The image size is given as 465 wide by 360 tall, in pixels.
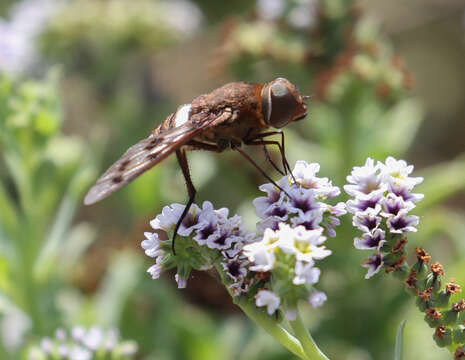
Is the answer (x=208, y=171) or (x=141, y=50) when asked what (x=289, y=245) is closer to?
(x=208, y=171)

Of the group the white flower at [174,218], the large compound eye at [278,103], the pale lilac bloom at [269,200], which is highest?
the large compound eye at [278,103]

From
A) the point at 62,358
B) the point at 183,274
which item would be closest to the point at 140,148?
the point at 183,274

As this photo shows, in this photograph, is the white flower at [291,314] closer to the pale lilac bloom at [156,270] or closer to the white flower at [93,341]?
the pale lilac bloom at [156,270]

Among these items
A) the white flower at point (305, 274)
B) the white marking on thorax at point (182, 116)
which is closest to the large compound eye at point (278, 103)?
the white marking on thorax at point (182, 116)

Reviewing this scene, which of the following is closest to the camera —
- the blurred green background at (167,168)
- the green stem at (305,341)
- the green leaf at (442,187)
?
the green stem at (305,341)

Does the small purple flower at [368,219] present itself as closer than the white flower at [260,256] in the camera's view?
No

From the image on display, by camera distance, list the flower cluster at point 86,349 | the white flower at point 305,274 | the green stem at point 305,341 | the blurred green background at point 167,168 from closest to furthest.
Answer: the white flower at point 305,274 → the green stem at point 305,341 → the flower cluster at point 86,349 → the blurred green background at point 167,168
